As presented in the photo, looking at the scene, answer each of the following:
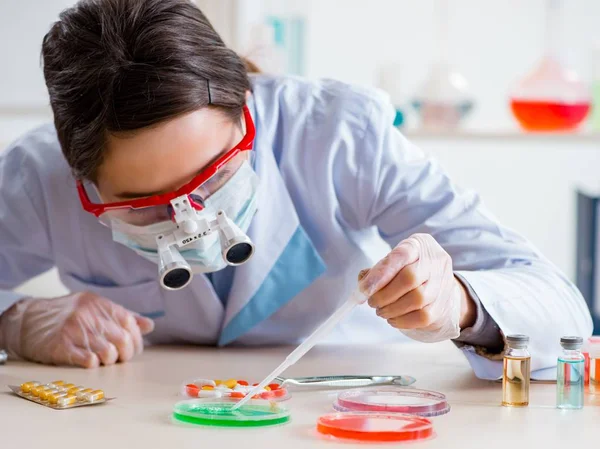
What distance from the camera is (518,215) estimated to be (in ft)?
10.2

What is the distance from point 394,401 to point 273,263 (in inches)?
19.1

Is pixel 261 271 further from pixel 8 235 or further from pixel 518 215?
pixel 518 215

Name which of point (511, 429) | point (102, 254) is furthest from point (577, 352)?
point (102, 254)

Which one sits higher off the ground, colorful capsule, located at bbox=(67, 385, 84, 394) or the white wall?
the white wall

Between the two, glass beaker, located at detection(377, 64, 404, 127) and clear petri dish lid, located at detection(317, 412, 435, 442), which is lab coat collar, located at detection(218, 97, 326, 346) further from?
glass beaker, located at detection(377, 64, 404, 127)

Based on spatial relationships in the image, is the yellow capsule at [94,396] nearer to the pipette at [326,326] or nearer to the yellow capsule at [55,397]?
the yellow capsule at [55,397]

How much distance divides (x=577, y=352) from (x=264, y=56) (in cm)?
131

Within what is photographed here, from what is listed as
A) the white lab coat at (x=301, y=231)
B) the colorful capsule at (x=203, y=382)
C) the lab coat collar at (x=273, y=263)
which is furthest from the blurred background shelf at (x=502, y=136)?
the colorful capsule at (x=203, y=382)

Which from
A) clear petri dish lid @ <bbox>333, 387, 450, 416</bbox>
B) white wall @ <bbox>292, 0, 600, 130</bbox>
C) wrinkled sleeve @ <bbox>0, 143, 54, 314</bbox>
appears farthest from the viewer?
white wall @ <bbox>292, 0, 600, 130</bbox>

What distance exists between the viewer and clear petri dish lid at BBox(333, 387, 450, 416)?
1.07 meters

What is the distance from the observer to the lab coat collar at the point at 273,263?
1537 mm

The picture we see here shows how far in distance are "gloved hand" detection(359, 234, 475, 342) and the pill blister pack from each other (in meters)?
0.37

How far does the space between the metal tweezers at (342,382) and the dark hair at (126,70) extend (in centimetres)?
41

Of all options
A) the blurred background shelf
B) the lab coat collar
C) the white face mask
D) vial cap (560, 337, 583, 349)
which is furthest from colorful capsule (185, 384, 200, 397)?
the blurred background shelf
